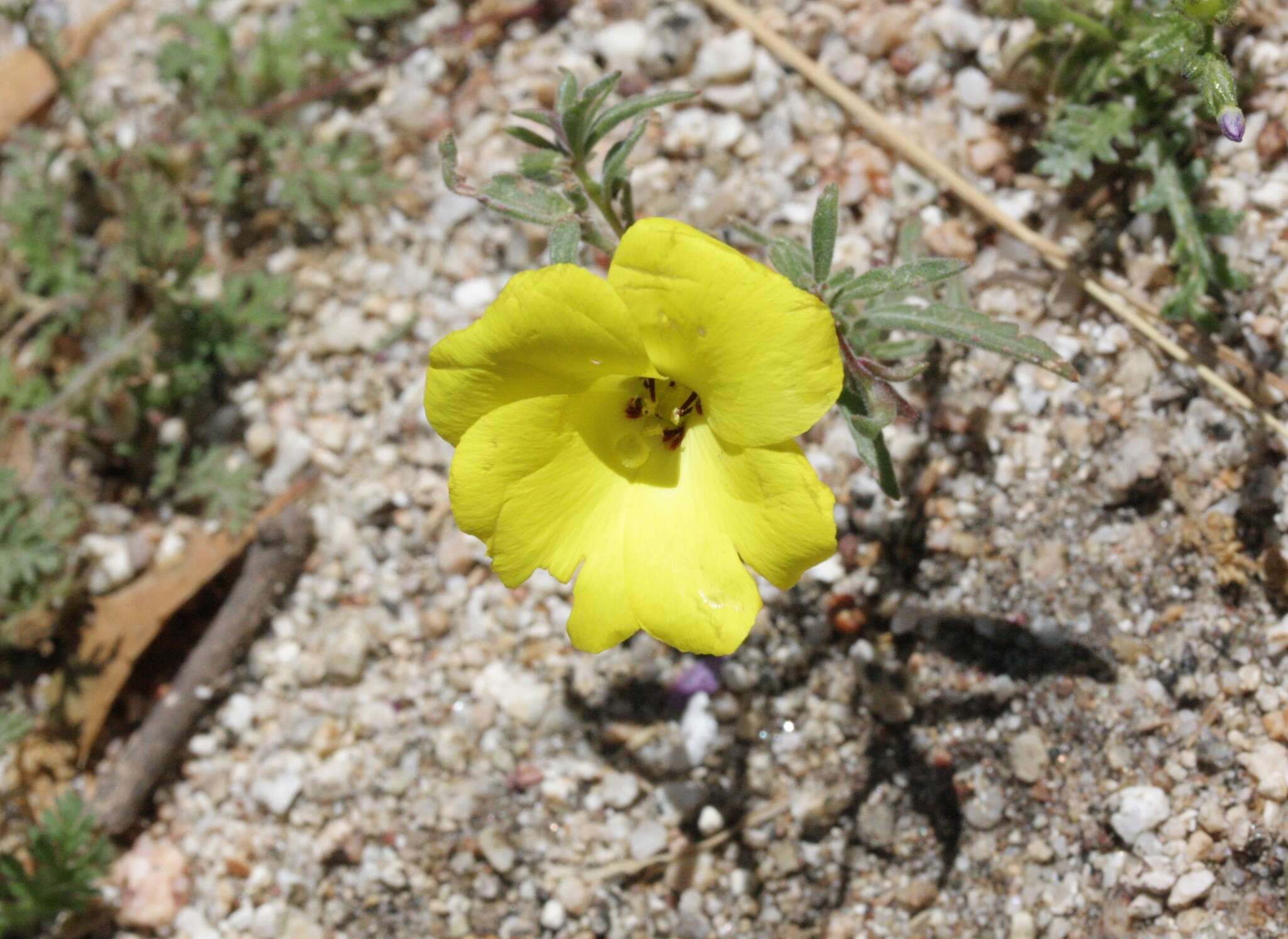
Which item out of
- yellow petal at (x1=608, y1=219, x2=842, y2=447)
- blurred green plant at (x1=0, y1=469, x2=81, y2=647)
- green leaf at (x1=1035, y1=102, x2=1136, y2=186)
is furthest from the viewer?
blurred green plant at (x1=0, y1=469, x2=81, y2=647)

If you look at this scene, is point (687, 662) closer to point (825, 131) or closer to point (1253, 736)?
point (1253, 736)

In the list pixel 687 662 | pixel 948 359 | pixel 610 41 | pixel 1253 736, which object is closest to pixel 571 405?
pixel 687 662

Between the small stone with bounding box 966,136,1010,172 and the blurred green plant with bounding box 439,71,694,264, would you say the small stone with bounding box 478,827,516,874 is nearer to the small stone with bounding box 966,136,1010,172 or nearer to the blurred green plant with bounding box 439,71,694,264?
the blurred green plant with bounding box 439,71,694,264

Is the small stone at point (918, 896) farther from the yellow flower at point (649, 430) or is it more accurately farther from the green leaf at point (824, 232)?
the green leaf at point (824, 232)

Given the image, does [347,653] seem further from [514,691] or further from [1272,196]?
[1272,196]

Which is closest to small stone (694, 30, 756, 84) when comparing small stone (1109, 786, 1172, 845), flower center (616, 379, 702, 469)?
flower center (616, 379, 702, 469)

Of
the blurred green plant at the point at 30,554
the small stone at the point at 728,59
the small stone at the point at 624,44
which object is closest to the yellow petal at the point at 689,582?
the small stone at the point at 728,59
